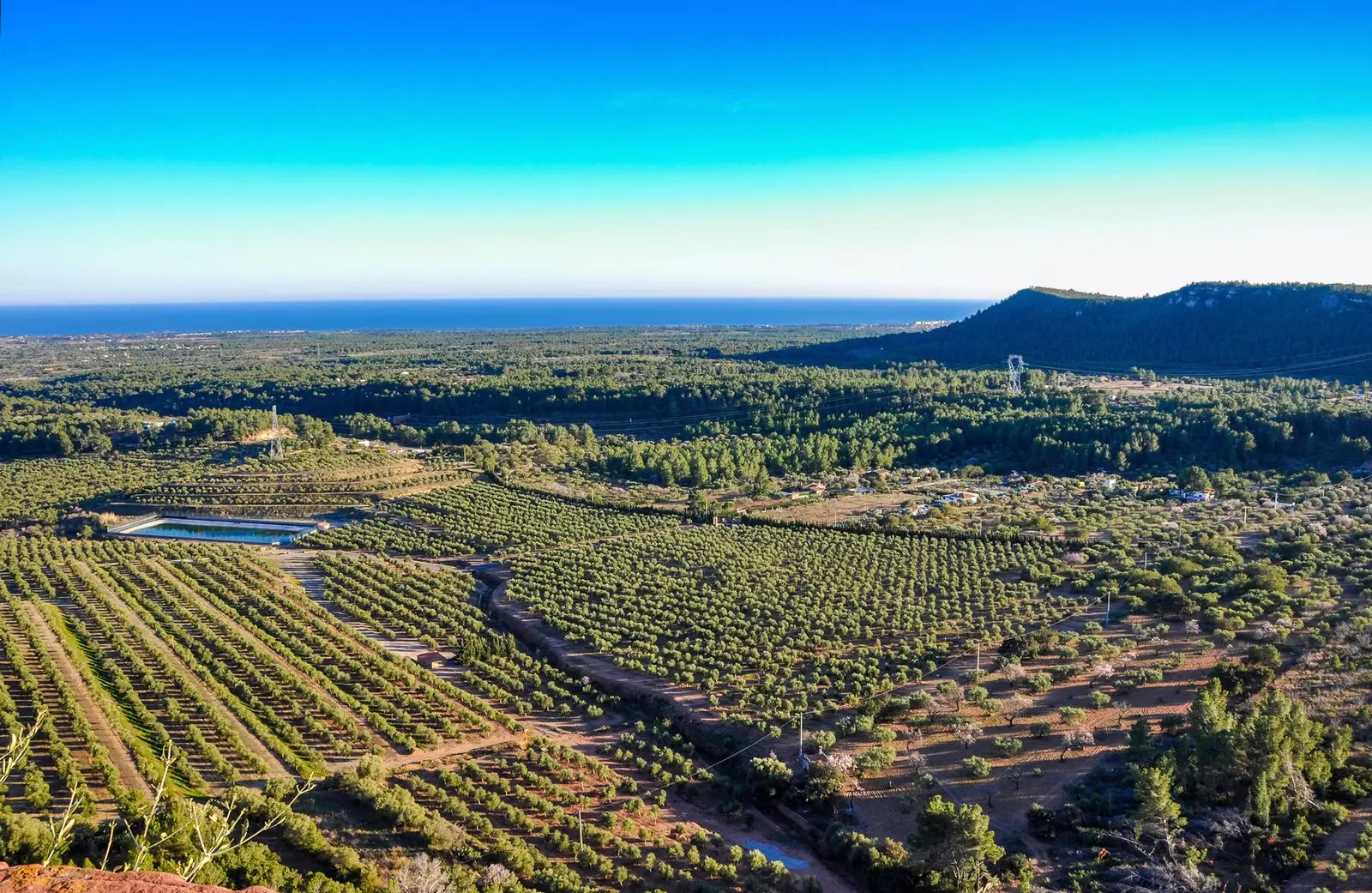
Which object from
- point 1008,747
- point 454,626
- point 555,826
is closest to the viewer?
point 555,826

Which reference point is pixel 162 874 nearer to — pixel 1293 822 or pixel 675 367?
pixel 1293 822

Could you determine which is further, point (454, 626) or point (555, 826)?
point (454, 626)

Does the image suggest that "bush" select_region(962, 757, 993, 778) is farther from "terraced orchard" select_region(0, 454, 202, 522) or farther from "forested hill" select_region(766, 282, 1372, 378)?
"forested hill" select_region(766, 282, 1372, 378)

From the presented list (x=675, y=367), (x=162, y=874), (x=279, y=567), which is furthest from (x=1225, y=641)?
(x=675, y=367)

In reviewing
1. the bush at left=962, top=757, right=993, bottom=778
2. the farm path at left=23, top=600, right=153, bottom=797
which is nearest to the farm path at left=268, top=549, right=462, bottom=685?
the farm path at left=23, top=600, right=153, bottom=797

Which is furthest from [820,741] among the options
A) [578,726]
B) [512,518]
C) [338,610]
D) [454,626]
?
[512,518]

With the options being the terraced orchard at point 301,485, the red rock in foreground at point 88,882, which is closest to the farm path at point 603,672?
the red rock in foreground at point 88,882

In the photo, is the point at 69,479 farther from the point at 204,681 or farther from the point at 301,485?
the point at 204,681
